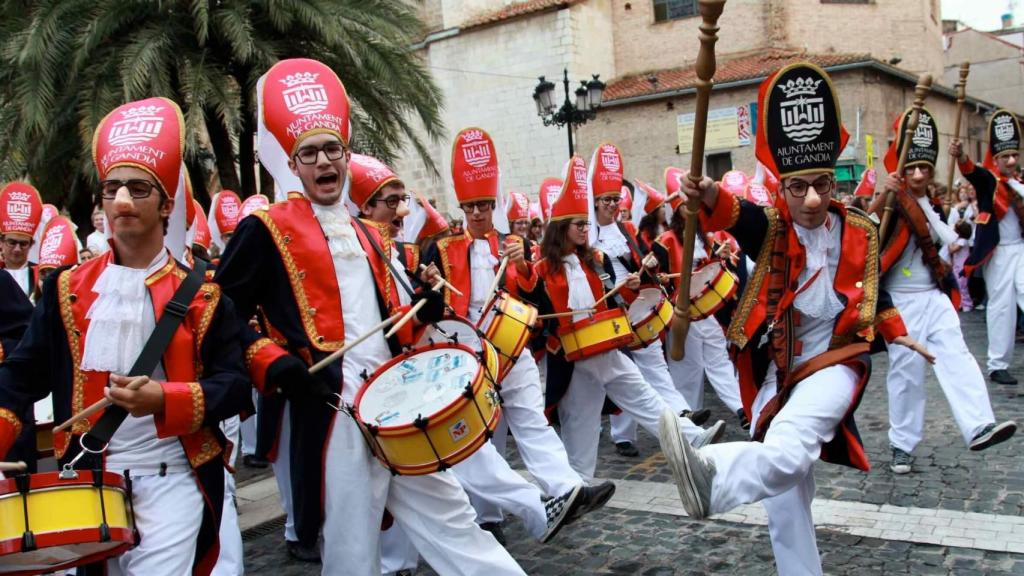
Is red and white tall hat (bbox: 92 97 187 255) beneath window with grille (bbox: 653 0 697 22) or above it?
beneath

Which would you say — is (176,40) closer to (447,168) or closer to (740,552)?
(740,552)

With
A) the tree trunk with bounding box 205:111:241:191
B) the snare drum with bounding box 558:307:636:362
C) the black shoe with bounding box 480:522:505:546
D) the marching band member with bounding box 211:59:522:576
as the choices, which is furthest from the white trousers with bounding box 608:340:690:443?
the tree trunk with bounding box 205:111:241:191

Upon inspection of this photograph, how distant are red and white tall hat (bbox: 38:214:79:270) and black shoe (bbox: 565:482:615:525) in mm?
4798

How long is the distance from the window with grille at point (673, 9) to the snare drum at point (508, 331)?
1111 inches

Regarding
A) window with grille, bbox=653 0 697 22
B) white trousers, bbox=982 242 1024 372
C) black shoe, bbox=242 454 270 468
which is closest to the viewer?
black shoe, bbox=242 454 270 468

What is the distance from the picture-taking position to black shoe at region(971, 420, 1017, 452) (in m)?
5.71

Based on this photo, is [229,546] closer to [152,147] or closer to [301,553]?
[301,553]

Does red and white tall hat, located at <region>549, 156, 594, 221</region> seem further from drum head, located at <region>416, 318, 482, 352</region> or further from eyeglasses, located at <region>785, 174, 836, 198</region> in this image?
eyeglasses, located at <region>785, 174, 836, 198</region>

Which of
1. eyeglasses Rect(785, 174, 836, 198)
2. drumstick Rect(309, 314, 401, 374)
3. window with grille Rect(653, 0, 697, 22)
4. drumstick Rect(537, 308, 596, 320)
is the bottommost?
drumstick Rect(537, 308, 596, 320)

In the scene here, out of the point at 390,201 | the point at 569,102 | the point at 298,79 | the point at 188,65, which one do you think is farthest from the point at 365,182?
the point at 569,102

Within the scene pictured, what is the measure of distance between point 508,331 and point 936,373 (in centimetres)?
308

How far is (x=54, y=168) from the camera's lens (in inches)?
640

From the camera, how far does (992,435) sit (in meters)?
5.77

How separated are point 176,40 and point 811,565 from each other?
43.2ft
